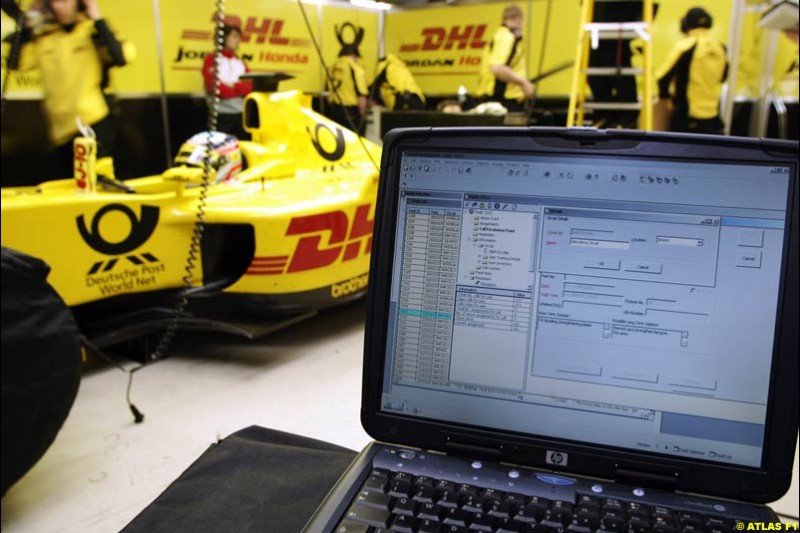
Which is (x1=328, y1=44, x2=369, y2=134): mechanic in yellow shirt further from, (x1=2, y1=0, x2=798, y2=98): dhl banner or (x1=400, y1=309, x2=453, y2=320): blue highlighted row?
(x1=400, y1=309, x2=453, y2=320): blue highlighted row

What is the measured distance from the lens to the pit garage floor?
0.92 meters

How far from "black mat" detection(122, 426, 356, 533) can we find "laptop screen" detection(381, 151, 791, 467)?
0.59 feet

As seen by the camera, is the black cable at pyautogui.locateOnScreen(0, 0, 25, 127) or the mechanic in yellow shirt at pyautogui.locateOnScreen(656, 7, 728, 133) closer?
the black cable at pyautogui.locateOnScreen(0, 0, 25, 127)

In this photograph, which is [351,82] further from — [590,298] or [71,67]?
[590,298]

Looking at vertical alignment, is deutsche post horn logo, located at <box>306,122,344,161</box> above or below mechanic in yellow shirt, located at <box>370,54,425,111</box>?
below

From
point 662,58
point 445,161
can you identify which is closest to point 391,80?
point 662,58

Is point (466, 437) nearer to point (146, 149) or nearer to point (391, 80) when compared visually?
point (391, 80)

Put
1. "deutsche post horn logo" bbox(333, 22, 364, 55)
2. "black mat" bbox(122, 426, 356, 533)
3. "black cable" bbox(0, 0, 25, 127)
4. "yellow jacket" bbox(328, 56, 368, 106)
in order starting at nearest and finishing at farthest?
"black mat" bbox(122, 426, 356, 533) → "black cable" bbox(0, 0, 25, 127) → "yellow jacket" bbox(328, 56, 368, 106) → "deutsche post horn logo" bbox(333, 22, 364, 55)

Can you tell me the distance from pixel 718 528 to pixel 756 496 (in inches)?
2.0

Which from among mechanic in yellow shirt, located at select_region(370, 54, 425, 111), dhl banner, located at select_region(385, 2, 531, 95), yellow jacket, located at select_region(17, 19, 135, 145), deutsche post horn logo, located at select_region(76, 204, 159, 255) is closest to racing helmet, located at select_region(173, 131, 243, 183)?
deutsche post horn logo, located at select_region(76, 204, 159, 255)

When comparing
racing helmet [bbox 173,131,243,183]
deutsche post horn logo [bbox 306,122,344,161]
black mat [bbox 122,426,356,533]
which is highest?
deutsche post horn logo [bbox 306,122,344,161]

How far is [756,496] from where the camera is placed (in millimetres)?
462

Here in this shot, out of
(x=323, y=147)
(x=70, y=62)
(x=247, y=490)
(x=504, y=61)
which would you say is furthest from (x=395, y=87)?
(x=247, y=490)

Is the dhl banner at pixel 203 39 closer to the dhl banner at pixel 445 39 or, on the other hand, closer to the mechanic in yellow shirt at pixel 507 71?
the dhl banner at pixel 445 39
